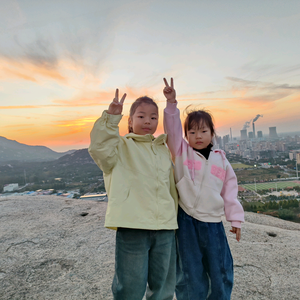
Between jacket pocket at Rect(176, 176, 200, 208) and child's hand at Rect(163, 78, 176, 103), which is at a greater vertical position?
child's hand at Rect(163, 78, 176, 103)

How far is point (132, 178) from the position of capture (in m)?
1.59

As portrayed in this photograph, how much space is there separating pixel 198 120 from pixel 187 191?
2.11 feet

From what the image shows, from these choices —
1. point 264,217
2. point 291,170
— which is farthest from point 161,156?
point 291,170

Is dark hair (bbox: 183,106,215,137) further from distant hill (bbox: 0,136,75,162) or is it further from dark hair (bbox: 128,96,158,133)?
distant hill (bbox: 0,136,75,162)

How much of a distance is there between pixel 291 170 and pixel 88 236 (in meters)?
8.60

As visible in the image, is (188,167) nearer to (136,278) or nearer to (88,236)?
(136,278)

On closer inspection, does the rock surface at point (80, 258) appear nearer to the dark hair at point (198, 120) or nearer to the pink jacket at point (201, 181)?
the pink jacket at point (201, 181)

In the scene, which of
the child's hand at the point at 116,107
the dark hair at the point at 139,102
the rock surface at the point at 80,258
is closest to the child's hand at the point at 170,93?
the dark hair at the point at 139,102

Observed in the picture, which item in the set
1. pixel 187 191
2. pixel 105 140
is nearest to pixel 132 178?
pixel 105 140

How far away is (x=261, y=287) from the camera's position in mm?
2354

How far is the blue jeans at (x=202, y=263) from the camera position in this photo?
167 cm

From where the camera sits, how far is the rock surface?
2.32m

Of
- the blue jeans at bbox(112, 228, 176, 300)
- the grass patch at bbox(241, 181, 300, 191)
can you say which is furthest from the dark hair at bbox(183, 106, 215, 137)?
the grass patch at bbox(241, 181, 300, 191)

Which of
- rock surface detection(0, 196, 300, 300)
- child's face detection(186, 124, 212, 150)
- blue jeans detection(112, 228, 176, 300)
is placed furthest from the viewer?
rock surface detection(0, 196, 300, 300)
